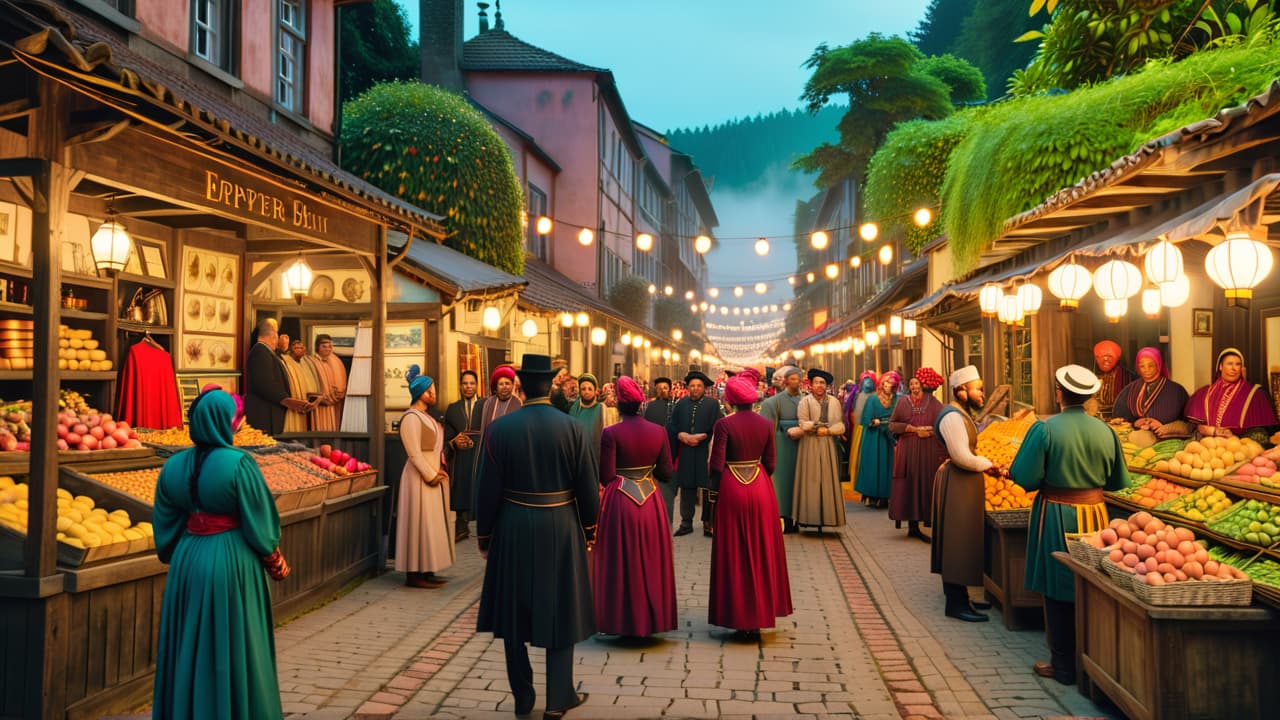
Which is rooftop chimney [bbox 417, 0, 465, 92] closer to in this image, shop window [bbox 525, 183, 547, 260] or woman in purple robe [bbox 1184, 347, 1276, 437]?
shop window [bbox 525, 183, 547, 260]

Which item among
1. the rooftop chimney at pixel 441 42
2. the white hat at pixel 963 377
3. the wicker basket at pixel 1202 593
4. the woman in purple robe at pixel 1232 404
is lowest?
the wicker basket at pixel 1202 593

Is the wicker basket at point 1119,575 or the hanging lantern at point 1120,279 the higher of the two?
the hanging lantern at point 1120,279

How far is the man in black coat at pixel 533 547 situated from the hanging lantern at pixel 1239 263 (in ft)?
13.5

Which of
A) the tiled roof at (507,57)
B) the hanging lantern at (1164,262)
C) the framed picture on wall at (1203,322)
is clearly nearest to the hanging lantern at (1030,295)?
the framed picture on wall at (1203,322)

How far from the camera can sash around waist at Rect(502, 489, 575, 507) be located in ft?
18.1

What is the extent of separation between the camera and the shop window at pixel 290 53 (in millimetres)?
13980

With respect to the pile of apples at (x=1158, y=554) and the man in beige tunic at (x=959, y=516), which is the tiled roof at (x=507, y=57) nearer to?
the man in beige tunic at (x=959, y=516)

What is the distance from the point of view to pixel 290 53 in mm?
14484

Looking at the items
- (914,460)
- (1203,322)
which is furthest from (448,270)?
(1203,322)

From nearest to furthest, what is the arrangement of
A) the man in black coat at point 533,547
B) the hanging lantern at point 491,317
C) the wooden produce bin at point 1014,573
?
1. the man in black coat at point 533,547
2. the wooden produce bin at point 1014,573
3. the hanging lantern at point 491,317

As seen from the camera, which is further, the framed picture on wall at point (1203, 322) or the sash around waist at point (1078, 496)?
the framed picture on wall at point (1203, 322)

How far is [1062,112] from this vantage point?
12367mm

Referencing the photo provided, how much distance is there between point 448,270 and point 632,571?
8.46 metres

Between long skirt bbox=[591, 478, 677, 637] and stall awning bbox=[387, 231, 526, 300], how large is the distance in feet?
20.1
